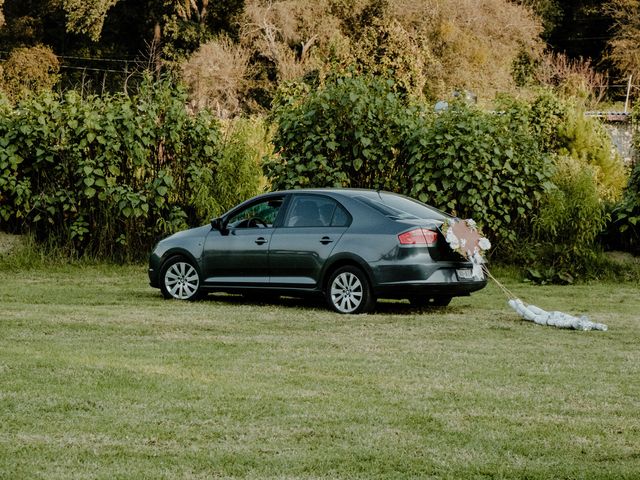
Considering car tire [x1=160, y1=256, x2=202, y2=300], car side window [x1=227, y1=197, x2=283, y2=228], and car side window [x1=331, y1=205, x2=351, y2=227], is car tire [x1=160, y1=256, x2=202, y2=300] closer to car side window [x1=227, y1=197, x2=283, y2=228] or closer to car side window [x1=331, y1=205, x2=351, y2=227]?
car side window [x1=227, y1=197, x2=283, y2=228]

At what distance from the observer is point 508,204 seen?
62.6ft

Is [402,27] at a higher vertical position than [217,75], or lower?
higher

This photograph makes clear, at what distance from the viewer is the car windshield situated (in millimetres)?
13562

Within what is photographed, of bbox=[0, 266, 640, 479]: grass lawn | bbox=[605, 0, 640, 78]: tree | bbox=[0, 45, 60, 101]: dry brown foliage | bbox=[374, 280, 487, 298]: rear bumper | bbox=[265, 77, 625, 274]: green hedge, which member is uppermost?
bbox=[605, 0, 640, 78]: tree

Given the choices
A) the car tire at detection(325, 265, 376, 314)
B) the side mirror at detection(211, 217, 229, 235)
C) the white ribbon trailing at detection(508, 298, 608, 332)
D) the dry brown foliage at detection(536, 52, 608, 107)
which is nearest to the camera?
the white ribbon trailing at detection(508, 298, 608, 332)

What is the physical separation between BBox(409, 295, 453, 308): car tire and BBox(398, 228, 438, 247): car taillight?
4.47 feet

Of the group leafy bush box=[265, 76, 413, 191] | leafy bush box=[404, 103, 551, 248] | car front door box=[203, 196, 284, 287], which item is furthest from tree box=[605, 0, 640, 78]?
car front door box=[203, 196, 284, 287]

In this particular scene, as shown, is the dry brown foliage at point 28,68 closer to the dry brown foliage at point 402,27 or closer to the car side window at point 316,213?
the dry brown foliage at point 402,27

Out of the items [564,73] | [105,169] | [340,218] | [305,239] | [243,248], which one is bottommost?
[243,248]

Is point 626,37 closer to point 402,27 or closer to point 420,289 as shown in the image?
point 402,27

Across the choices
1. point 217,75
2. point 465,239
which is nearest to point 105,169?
point 465,239

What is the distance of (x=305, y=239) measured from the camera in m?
13.8

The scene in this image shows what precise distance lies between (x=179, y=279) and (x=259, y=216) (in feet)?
4.56

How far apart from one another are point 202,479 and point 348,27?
163 ft
